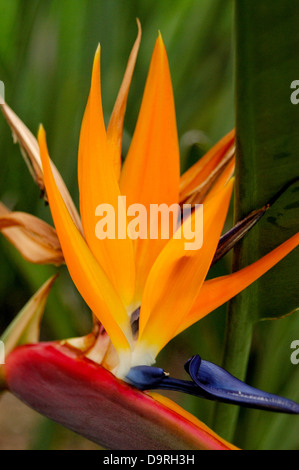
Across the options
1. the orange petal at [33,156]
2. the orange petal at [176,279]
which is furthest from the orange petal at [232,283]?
the orange petal at [33,156]

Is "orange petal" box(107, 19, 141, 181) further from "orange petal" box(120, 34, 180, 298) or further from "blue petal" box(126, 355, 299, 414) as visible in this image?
"blue petal" box(126, 355, 299, 414)

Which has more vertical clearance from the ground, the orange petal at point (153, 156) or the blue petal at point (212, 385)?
the orange petal at point (153, 156)

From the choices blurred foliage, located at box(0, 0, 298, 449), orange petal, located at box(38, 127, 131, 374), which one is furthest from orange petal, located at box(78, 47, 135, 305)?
blurred foliage, located at box(0, 0, 298, 449)

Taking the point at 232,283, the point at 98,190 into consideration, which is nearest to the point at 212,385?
the point at 232,283

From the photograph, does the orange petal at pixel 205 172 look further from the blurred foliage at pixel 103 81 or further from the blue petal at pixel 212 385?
the blue petal at pixel 212 385

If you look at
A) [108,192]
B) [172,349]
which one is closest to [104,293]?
[108,192]
